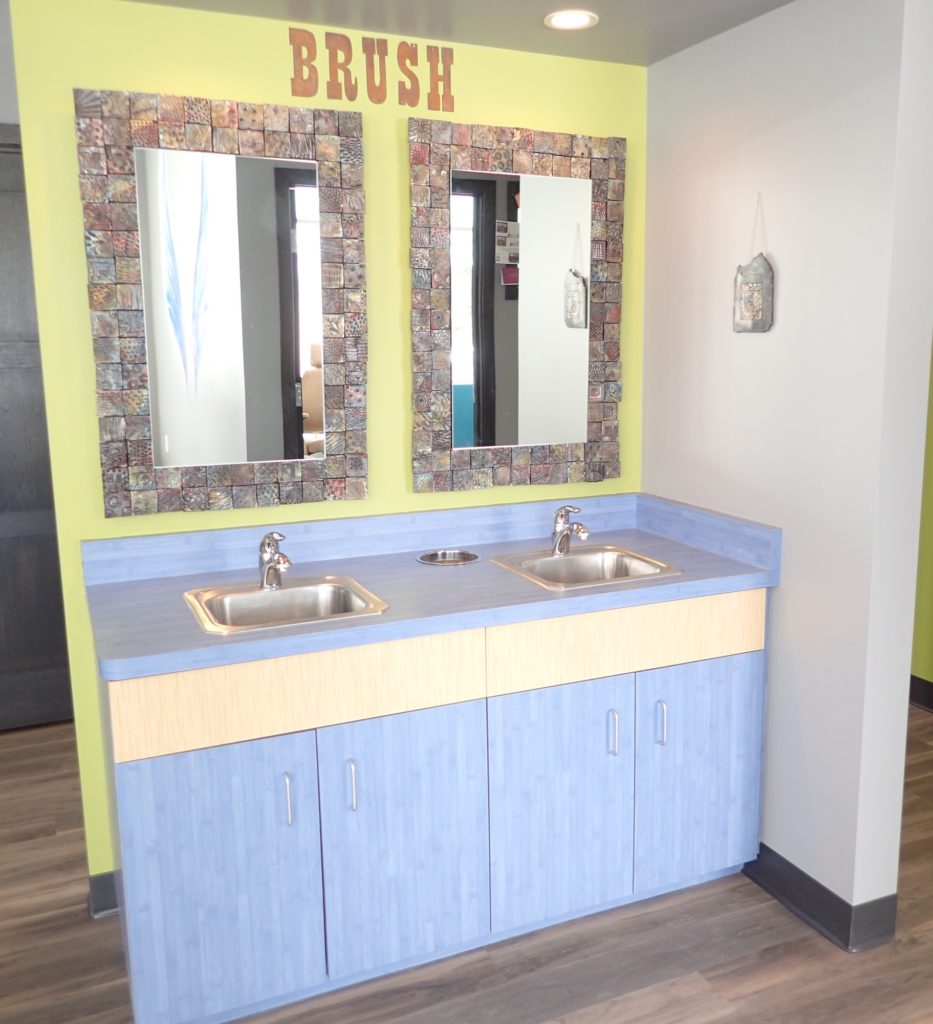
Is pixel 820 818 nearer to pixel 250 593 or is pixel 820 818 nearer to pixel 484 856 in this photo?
pixel 484 856

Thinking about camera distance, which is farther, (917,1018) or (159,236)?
(159,236)

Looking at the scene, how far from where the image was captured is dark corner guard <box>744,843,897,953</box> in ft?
7.59

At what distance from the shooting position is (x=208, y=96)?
235cm

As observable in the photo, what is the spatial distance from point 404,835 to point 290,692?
45 centimetres

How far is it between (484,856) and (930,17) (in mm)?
2113

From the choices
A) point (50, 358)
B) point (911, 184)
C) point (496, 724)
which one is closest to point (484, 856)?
point (496, 724)

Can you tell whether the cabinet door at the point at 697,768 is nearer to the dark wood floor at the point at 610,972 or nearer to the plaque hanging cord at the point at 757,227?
the dark wood floor at the point at 610,972

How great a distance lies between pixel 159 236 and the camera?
2.34 meters

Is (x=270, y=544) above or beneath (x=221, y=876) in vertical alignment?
above

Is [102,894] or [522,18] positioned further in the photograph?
[102,894]

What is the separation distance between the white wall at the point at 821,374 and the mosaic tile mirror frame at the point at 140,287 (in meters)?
0.98

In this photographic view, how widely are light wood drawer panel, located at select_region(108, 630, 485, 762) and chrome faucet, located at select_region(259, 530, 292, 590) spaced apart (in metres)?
0.39

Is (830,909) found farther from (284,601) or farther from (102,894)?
(102,894)

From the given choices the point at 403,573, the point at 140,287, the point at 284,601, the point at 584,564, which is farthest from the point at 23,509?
the point at 584,564
